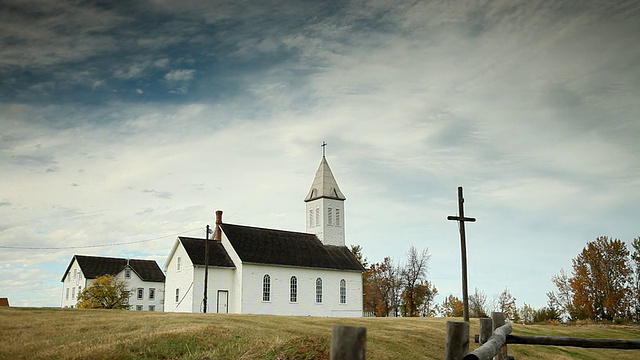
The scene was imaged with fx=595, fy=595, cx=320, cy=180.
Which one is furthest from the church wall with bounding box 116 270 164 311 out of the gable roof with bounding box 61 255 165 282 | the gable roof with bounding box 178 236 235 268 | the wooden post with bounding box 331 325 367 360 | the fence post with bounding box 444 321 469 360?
the wooden post with bounding box 331 325 367 360

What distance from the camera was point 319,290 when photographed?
55969mm

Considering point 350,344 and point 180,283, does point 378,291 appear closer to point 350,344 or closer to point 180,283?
point 180,283

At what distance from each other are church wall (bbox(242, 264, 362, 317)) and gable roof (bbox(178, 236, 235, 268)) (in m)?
2.39

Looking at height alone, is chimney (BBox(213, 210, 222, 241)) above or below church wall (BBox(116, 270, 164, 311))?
above

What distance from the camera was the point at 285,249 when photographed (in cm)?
5597

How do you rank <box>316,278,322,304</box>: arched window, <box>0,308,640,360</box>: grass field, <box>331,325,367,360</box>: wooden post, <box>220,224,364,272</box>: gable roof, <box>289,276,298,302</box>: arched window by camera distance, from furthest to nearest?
1. <box>316,278,322,304</box>: arched window
2. <box>289,276,298,302</box>: arched window
3. <box>220,224,364,272</box>: gable roof
4. <box>0,308,640,360</box>: grass field
5. <box>331,325,367,360</box>: wooden post

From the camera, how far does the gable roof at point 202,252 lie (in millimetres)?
51031

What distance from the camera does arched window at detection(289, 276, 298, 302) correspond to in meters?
53.6

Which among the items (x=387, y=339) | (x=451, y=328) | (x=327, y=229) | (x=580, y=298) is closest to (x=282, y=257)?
(x=327, y=229)

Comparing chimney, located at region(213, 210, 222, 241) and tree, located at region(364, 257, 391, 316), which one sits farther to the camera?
tree, located at region(364, 257, 391, 316)

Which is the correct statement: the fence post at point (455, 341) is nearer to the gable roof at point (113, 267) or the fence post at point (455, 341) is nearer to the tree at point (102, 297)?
the tree at point (102, 297)

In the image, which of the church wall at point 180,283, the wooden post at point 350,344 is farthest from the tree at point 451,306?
the wooden post at point 350,344

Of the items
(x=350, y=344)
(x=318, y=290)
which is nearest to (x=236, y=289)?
(x=318, y=290)

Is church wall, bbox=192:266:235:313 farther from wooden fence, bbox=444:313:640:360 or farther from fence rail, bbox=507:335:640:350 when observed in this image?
fence rail, bbox=507:335:640:350
